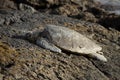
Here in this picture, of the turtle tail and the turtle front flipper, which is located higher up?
the turtle front flipper

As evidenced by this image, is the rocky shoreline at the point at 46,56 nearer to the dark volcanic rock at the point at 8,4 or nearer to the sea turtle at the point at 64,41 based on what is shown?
the sea turtle at the point at 64,41

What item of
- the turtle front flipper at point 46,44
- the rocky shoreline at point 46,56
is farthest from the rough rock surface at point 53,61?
the turtle front flipper at point 46,44

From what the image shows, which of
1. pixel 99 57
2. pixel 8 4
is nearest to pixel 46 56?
pixel 99 57

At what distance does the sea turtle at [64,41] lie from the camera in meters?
7.14

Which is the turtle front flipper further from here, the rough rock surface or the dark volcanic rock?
the dark volcanic rock

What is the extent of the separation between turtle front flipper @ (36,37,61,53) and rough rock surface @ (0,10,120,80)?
127 mm

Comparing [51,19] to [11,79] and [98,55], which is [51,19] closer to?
[98,55]

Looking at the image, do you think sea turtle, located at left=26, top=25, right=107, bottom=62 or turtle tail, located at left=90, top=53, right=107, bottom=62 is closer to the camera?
sea turtle, located at left=26, top=25, right=107, bottom=62

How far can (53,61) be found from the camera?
6.49 meters

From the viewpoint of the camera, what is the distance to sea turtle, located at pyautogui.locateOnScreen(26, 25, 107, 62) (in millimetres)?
7137

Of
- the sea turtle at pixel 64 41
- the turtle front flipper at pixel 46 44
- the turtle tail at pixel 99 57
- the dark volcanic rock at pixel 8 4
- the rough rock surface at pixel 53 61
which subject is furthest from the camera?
the dark volcanic rock at pixel 8 4

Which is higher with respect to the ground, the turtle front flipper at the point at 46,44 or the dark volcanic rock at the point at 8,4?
the turtle front flipper at the point at 46,44

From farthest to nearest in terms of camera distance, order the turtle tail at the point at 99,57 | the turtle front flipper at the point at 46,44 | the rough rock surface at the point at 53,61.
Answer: the turtle tail at the point at 99,57
the turtle front flipper at the point at 46,44
the rough rock surface at the point at 53,61

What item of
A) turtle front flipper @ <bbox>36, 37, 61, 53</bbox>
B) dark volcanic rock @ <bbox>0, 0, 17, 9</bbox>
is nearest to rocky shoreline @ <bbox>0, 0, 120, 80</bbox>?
turtle front flipper @ <bbox>36, 37, 61, 53</bbox>
